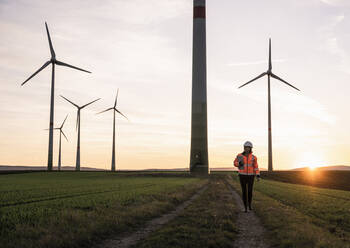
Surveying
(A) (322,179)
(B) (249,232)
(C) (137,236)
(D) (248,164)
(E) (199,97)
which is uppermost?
(E) (199,97)

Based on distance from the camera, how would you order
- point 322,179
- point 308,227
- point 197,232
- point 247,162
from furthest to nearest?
point 322,179 < point 247,162 < point 308,227 < point 197,232

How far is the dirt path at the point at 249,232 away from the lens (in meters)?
12.7

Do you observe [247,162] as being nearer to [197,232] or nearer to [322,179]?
[197,232]

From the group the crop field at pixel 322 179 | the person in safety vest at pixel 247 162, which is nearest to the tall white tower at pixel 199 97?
the crop field at pixel 322 179

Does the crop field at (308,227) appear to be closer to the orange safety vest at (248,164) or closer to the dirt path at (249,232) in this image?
the dirt path at (249,232)

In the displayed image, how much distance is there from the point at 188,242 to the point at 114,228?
4.31m

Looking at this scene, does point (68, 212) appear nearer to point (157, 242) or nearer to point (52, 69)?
point (157, 242)

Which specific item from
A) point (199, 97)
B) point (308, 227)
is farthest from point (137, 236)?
→ point (199, 97)

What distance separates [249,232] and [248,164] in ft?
20.2

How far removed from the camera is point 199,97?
82.2m

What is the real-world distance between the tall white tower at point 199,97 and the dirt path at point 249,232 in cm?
6263

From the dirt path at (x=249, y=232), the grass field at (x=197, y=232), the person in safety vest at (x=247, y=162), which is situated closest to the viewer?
the grass field at (x=197, y=232)

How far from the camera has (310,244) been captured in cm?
1200

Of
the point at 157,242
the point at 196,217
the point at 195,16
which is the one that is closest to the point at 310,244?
the point at 157,242
